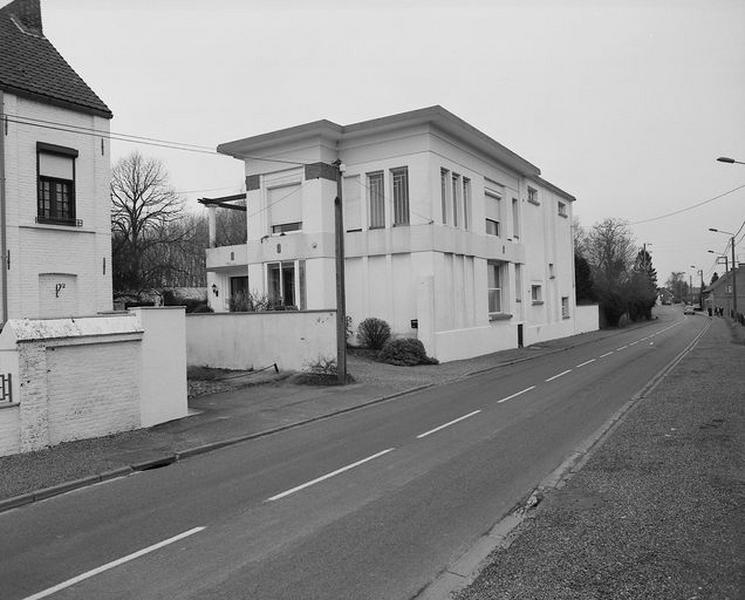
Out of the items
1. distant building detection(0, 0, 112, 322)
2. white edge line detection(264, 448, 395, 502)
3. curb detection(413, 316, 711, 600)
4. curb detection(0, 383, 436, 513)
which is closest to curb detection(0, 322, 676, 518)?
curb detection(0, 383, 436, 513)

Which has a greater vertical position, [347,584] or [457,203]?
[457,203]

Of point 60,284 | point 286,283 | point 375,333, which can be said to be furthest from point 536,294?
point 60,284

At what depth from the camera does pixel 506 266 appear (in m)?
31.5

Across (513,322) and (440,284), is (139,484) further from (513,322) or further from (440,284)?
(513,322)

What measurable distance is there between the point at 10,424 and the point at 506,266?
25.5m

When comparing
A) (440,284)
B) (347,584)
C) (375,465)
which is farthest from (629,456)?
(440,284)

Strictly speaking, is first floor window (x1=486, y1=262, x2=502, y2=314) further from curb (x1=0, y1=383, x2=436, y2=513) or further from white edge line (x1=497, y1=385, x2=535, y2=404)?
curb (x1=0, y1=383, x2=436, y2=513)

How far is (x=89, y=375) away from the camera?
10977mm

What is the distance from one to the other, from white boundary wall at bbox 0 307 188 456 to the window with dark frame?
5447 millimetres

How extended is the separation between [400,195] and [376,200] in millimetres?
1194

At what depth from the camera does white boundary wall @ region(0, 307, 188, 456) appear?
9.88 m

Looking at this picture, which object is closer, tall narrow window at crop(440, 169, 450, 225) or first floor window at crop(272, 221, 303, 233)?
tall narrow window at crop(440, 169, 450, 225)

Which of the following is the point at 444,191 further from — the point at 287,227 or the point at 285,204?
the point at 287,227

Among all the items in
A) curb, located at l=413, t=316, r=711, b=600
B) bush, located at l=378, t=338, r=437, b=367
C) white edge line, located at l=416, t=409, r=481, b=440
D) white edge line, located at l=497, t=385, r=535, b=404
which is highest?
bush, located at l=378, t=338, r=437, b=367
